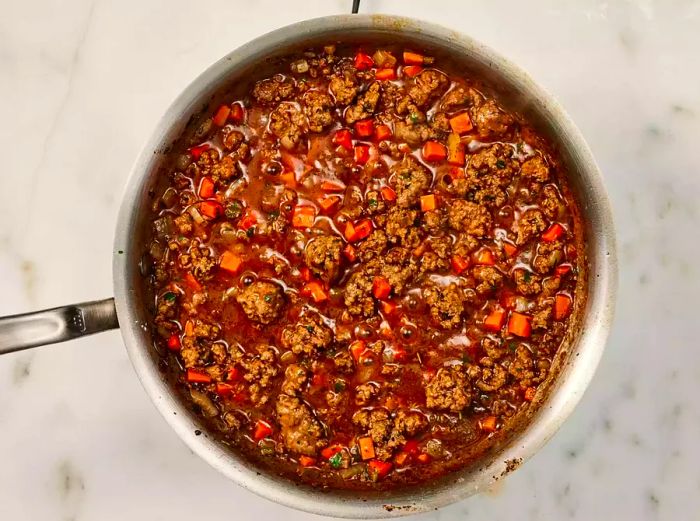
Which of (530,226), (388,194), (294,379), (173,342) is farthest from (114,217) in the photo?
(530,226)

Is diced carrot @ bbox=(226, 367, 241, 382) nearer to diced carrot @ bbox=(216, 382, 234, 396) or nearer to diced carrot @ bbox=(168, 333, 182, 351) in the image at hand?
diced carrot @ bbox=(216, 382, 234, 396)

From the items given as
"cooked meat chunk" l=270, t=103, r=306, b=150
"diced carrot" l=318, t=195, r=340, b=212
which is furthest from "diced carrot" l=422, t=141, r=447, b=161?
"cooked meat chunk" l=270, t=103, r=306, b=150

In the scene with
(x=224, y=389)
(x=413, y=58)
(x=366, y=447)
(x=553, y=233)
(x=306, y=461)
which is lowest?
(x=306, y=461)

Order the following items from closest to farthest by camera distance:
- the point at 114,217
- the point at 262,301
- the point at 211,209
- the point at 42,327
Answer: the point at 42,327, the point at 262,301, the point at 211,209, the point at 114,217

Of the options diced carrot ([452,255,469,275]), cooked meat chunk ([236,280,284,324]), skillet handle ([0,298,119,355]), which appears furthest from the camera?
diced carrot ([452,255,469,275])

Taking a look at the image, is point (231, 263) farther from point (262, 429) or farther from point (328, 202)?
point (262, 429)

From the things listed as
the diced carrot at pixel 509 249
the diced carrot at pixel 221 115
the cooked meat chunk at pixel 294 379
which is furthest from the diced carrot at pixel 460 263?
the diced carrot at pixel 221 115
